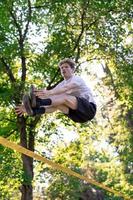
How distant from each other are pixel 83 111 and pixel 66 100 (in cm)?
32

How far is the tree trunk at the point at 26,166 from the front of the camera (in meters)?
13.8

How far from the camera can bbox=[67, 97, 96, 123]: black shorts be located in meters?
6.19

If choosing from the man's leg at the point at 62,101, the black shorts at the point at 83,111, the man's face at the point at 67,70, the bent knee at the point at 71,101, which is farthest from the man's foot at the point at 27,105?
the man's face at the point at 67,70

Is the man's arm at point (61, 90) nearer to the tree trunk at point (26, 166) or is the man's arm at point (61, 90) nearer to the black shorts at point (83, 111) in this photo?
the black shorts at point (83, 111)

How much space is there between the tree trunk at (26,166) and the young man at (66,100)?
7814mm

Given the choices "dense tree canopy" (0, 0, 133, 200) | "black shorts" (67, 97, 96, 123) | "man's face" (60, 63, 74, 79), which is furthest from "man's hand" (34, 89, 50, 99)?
"dense tree canopy" (0, 0, 133, 200)

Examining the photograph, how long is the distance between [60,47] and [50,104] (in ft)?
30.0

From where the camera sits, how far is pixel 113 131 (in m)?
25.7

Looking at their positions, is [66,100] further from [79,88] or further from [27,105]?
[27,105]

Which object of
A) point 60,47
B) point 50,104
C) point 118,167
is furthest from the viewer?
point 118,167

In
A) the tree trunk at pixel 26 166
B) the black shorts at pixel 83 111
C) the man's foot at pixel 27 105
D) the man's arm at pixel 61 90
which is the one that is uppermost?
the tree trunk at pixel 26 166

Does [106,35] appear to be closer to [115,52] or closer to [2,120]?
[115,52]

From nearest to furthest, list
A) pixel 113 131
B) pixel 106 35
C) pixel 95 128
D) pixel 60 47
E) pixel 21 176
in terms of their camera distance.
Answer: pixel 21 176 < pixel 60 47 < pixel 106 35 < pixel 95 128 < pixel 113 131

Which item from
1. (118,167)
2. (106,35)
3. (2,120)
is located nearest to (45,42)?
(106,35)
